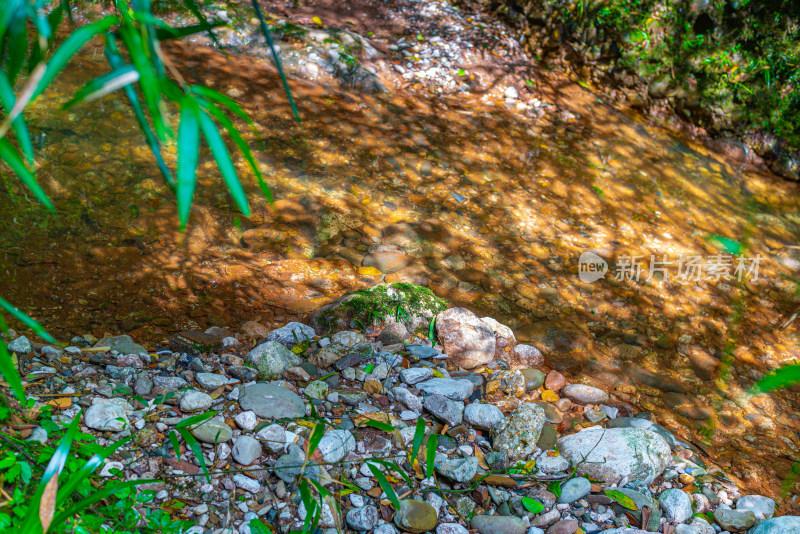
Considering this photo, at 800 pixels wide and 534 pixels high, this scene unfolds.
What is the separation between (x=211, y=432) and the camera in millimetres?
1629

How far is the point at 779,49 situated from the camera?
202 inches

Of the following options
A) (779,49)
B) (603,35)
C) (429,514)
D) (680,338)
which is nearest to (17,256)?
(429,514)

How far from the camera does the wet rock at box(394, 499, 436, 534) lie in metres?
1.49

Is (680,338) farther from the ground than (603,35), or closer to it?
closer to it

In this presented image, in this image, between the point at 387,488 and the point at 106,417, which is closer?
the point at 387,488

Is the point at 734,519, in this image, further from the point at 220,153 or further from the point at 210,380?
the point at 220,153

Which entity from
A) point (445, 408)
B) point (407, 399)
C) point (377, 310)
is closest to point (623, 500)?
point (445, 408)

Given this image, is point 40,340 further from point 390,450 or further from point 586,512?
point 586,512

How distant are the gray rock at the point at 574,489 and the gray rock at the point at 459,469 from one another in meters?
0.27

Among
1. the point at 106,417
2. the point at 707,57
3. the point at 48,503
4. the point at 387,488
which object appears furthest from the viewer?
the point at 707,57

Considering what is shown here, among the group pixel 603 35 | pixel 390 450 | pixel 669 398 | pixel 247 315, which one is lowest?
pixel 669 398

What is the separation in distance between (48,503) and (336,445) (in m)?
0.75

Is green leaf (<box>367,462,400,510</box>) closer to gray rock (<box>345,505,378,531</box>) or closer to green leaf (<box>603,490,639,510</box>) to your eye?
gray rock (<box>345,505,378,531</box>)

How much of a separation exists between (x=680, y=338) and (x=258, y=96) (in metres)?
3.44
